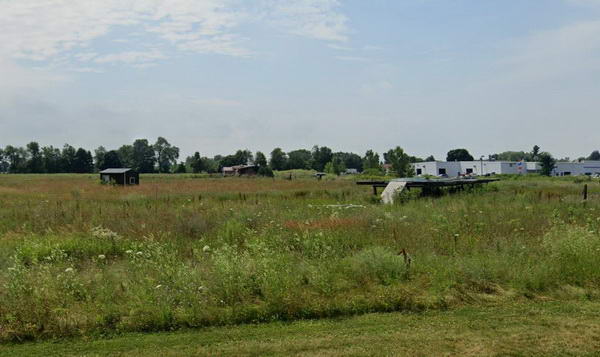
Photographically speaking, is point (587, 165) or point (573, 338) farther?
point (587, 165)

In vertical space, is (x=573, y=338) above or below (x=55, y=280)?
below

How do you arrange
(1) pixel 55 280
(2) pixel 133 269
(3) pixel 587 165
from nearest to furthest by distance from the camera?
(1) pixel 55 280, (2) pixel 133 269, (3) pixel 587 165

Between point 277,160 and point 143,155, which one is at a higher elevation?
point 143,155

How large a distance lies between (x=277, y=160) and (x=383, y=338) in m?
109

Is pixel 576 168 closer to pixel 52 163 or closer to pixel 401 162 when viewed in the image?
pixel 401 162

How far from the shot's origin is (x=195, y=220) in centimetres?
1180

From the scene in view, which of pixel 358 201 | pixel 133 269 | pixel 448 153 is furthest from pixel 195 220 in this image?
pixel 448 153

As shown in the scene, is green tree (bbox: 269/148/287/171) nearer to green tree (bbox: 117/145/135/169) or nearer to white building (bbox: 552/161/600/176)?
green tree (bbox: 117/145/135/169)

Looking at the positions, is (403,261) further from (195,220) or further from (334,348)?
(195,220)

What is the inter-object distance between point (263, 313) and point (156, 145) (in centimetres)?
13858

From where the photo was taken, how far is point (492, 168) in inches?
3548

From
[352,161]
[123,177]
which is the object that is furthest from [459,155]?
[123,177]

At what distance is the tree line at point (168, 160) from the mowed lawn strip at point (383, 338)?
6469cm

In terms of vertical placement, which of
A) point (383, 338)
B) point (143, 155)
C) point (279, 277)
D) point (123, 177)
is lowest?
point (383, 338)
